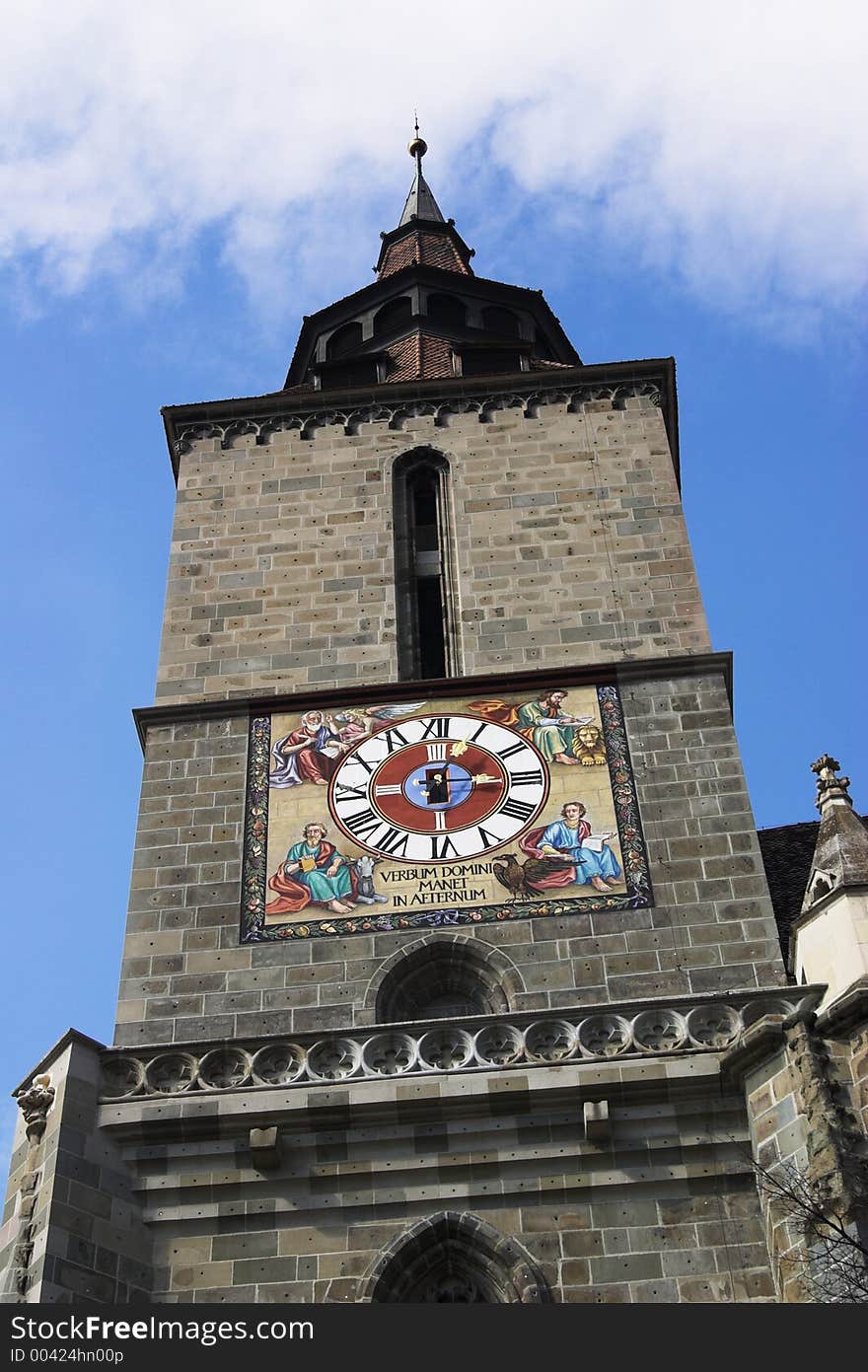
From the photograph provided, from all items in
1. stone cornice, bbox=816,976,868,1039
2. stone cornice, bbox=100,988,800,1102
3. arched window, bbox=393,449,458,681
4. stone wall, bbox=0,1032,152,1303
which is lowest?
stone wall, bbox=0,1032,152,1303

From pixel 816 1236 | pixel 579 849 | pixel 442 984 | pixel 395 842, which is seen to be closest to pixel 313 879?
pixel 395 842

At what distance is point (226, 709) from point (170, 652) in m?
1.17

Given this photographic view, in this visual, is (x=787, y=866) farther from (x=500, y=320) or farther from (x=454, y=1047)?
(x=500, y=320)

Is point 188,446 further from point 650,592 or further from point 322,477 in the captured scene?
point 650,592

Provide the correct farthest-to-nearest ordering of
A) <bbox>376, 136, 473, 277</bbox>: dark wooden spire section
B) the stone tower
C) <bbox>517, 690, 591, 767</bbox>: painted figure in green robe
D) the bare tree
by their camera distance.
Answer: <bbox>376, 136, 473, 277</bbox>: dark wooden spire section
<bbox>517, 690, 591, 767</bbox>: painted figure in green robe
the stone tower
the bare tree

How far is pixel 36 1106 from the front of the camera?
525 inches

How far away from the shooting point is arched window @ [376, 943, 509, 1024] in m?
14.7

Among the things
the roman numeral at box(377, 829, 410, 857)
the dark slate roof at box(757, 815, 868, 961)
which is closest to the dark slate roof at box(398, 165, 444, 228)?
the dark slate roof at box(757, 815, 868, 961)

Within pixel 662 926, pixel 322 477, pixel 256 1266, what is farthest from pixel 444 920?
pixel 322 477

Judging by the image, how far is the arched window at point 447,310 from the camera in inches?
985

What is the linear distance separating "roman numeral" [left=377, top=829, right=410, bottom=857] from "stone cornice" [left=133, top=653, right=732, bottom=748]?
174 cm

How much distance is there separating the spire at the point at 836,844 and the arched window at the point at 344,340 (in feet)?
39.2

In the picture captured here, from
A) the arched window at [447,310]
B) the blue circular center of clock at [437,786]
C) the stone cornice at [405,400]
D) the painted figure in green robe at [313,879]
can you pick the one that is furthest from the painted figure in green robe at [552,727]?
the arched window at [447,310]

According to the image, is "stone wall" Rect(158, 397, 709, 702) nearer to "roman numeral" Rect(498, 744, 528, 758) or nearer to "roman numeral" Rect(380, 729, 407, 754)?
"roman numeral" Rect(380, 729, 407, 754)
